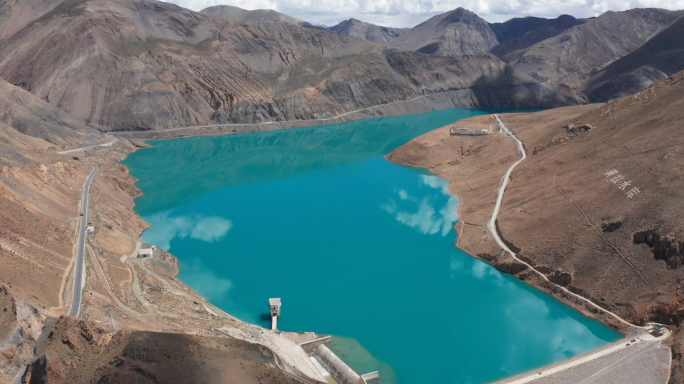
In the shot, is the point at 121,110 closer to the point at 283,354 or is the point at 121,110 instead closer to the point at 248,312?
the point at 248,312

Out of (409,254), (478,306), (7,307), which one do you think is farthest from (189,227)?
(478,306)

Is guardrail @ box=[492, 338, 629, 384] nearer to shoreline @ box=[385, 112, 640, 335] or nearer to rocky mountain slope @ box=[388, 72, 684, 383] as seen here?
shoreline @ box=[385, 112, 640, 335]

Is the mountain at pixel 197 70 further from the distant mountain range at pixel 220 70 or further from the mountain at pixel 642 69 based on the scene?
the mountain at pixel 642 69

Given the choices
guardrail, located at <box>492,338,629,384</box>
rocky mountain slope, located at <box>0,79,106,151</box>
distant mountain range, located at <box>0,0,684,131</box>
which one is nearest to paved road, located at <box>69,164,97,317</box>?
guardrail, located at <box>492,338,629,384</box>

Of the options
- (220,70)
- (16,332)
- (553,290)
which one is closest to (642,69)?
(220,70)

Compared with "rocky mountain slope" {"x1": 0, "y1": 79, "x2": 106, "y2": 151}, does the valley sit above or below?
below

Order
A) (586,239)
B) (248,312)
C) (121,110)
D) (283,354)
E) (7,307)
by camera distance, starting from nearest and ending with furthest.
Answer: (7,307)
(283,354)
(248,312)
(586,239)
(121,110)

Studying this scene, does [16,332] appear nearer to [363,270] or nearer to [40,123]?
[363,270]
